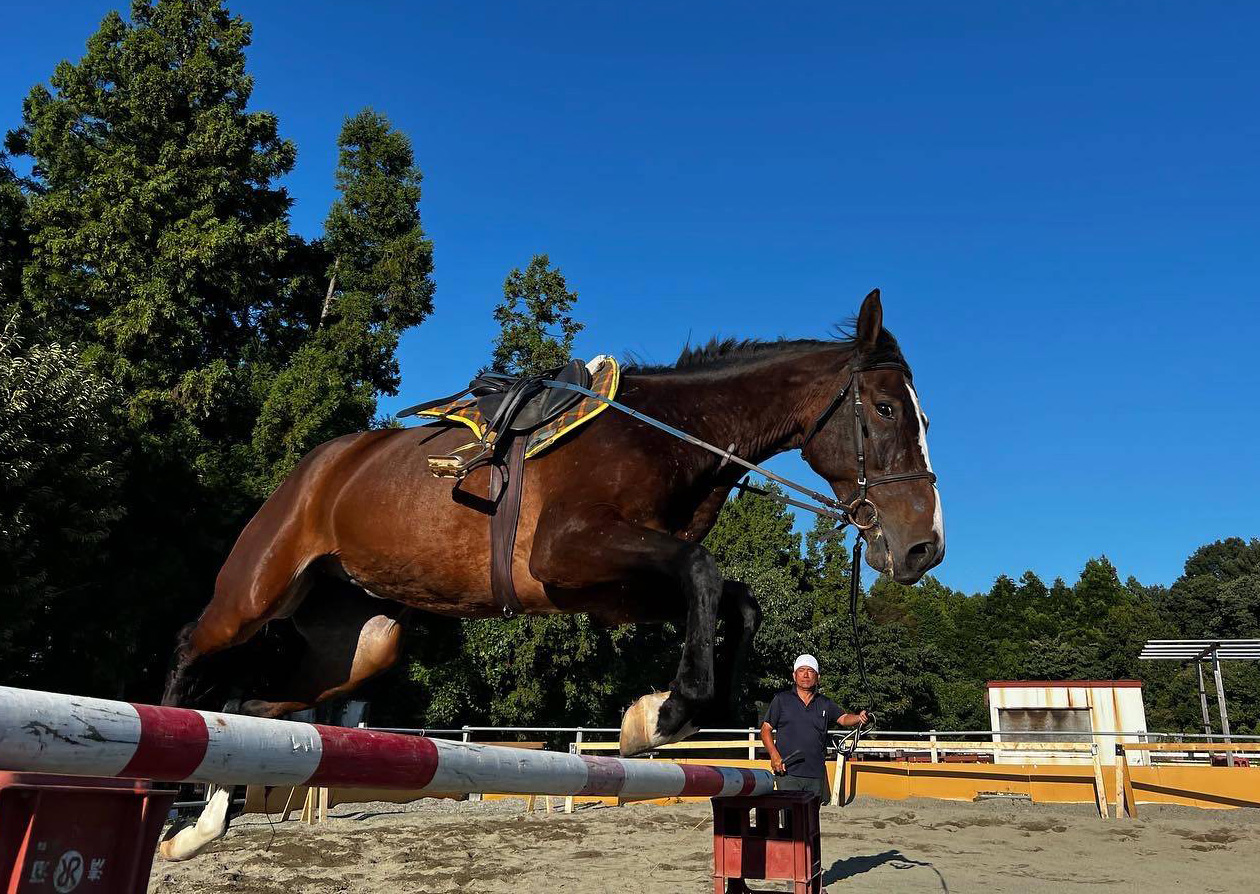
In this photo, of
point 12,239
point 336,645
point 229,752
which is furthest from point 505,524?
point 12,239

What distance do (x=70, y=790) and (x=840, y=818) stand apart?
11914 millimetres

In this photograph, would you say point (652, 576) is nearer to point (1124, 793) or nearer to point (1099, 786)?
point (1124, 793)

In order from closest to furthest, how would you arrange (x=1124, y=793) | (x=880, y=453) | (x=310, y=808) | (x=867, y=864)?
1. (x=880, y=453)
2. (x=867, y=864)
3. (x=310, y=808)
4. (x=1124, y=793)

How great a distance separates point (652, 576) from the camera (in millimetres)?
3486

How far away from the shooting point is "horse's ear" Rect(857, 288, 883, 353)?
13.9 feet

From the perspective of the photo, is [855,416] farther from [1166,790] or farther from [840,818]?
[1166,790]

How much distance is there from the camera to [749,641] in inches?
147

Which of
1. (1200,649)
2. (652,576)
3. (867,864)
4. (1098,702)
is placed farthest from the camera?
(1098,702)

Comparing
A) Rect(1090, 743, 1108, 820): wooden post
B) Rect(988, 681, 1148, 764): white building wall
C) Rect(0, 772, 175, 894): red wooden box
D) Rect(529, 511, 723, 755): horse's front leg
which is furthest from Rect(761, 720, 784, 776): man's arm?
Rect(988, 681, 1148, 764): white building wall

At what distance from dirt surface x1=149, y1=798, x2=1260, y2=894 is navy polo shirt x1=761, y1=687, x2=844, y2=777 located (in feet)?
3.25

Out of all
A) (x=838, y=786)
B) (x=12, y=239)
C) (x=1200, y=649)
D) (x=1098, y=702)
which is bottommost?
(x=838, y=786)

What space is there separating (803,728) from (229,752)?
644cm

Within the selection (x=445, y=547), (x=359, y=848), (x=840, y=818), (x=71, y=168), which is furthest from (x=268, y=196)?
(x=445, y=547)

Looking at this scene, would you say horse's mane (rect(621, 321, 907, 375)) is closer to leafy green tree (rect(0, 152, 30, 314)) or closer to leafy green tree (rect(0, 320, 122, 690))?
leafy green tree (rect(0, 320, 122, 690))
